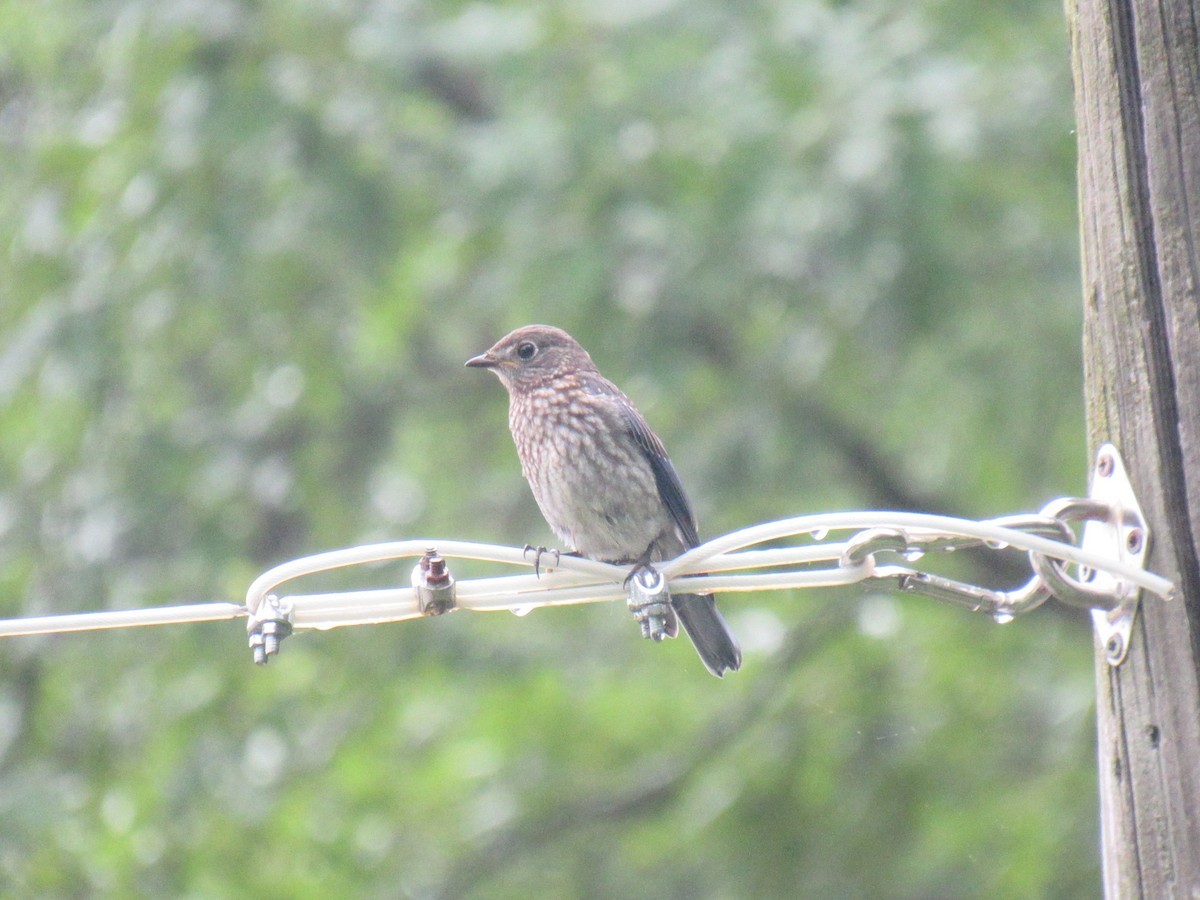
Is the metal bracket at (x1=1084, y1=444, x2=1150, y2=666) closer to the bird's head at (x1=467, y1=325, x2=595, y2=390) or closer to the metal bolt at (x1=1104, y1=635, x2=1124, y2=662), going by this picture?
the metal bolt at (x1=1104, y1=635, x2=1124, y2=662)

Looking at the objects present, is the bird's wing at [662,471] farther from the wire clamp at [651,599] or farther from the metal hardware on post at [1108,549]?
the metal hardware on post at [1108,549]

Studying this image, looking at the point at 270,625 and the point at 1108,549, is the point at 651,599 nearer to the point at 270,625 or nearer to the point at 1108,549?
the point at 270,625

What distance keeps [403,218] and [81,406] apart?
5.93ft

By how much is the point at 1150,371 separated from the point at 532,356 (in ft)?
9.73

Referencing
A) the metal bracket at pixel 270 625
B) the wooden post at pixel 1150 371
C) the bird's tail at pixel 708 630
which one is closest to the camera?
the wooden post at pixel 1150 371

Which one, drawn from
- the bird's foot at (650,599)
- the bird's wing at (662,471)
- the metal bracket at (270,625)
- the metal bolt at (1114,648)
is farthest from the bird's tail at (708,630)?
the metal bolt at (1114,648)

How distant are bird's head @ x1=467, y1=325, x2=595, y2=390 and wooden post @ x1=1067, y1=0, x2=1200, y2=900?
2.72 m

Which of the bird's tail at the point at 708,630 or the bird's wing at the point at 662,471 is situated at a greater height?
the bird's wing at the point at 662,471

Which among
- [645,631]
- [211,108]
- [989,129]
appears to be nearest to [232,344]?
[211,108]

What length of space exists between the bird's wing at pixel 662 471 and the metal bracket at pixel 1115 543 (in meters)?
2.36

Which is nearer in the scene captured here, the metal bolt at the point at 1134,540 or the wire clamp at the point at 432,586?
the metal bolt at the point at 1134,540

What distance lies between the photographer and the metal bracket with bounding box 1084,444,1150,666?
2.33 meters

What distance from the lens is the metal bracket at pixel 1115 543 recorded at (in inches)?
91.9

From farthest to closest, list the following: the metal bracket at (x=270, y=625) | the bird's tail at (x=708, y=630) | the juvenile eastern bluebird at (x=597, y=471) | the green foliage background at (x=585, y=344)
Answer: the green foliage background at (x=585, y=344) < the juvenile eastern bluebird at (x=597, y=471) < the bird's tail at (x=708, y=630) < the metal bracket at (x=270, y=625)
